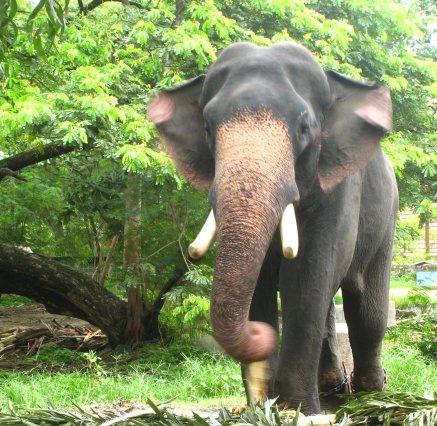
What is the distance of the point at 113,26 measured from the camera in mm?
9875

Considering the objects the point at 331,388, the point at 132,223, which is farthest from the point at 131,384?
the point at 132,223

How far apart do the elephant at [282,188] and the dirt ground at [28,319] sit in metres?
7.74

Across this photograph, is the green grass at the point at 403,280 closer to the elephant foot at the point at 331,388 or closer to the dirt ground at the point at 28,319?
the dirt ground at the point at 28,319

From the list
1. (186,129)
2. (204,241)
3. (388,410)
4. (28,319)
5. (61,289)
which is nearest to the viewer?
(388,410)

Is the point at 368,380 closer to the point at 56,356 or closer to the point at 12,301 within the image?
the point at 56,356

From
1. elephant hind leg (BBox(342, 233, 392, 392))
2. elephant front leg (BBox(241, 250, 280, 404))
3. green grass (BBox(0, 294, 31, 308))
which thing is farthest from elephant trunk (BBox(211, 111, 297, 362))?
green grass (BBox(0, 294, 31, 308))

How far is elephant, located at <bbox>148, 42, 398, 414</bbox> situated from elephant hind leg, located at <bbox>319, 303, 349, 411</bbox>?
2cm

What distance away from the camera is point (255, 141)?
342cm

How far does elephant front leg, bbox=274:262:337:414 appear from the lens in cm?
407

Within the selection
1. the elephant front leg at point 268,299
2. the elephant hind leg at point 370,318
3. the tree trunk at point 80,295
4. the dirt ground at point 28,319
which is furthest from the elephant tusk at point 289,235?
the dirt ground at point 28,319

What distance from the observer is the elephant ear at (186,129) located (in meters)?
4.25

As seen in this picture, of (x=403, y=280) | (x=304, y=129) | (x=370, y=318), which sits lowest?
(x=370, y=318)

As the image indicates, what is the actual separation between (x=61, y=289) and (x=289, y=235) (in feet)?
23.6

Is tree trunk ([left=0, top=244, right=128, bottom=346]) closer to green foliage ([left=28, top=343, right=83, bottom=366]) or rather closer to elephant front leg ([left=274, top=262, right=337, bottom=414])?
green foliage ([left=28, top=343, right=83, bottom=366])
